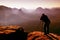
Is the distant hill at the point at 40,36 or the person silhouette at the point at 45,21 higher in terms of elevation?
the person silhouette at the point at 45,21

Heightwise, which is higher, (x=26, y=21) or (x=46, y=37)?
(x=26, y=21)

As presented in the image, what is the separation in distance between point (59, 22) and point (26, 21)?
568mm

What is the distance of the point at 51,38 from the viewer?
3.17m

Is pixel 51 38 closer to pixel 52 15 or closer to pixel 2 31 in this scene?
pixel 52 15

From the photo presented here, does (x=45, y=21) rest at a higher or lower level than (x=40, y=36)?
higher

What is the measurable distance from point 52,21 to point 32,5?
44 centimetres

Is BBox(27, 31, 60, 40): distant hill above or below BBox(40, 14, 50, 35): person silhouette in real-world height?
below

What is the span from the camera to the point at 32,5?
3484mm

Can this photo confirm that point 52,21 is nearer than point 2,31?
No

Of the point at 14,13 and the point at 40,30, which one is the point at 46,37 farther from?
the point at 14,13

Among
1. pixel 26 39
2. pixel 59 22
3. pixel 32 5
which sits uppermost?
pixel 32 5

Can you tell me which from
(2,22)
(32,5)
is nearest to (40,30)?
(32,5)

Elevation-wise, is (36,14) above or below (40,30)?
above

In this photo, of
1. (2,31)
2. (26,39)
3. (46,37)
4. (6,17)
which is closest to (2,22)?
(6,17)
